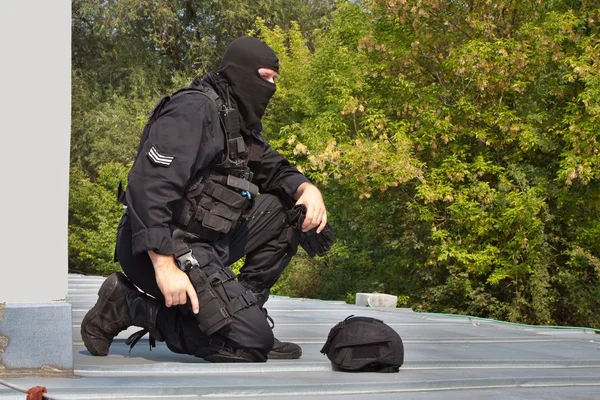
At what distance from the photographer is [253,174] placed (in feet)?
13.3

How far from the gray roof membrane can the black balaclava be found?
102cm

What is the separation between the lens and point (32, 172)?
2.84 m

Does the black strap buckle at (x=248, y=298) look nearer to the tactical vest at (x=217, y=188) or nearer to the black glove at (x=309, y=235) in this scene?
the tactical vest at (x=217, y=188)

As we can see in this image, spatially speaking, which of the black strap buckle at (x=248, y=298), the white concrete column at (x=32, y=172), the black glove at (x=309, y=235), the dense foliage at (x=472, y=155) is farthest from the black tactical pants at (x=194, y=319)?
the dense foliage at (x=472, y=155)

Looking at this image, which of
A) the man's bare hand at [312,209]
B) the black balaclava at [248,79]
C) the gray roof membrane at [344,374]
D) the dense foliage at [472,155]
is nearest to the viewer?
the gray roof membrane at [344,374]

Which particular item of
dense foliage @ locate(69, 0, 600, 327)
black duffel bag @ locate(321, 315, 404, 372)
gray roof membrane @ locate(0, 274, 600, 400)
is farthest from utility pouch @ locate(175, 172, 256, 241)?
dense foliage @ locate(69, 0, 600, 327)

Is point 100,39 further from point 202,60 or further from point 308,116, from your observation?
point 308,116

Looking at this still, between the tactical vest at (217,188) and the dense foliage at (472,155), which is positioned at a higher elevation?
the tactical vest at (217,188)

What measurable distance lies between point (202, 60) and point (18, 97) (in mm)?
23462

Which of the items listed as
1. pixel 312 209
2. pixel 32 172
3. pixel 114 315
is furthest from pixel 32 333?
pixel 312 209

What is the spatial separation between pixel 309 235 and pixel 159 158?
3.20 ft

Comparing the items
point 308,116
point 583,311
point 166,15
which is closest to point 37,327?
point 583,311

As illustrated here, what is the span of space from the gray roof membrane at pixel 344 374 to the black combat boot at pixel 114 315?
0.25 ft

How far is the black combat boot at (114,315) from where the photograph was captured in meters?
3.55
